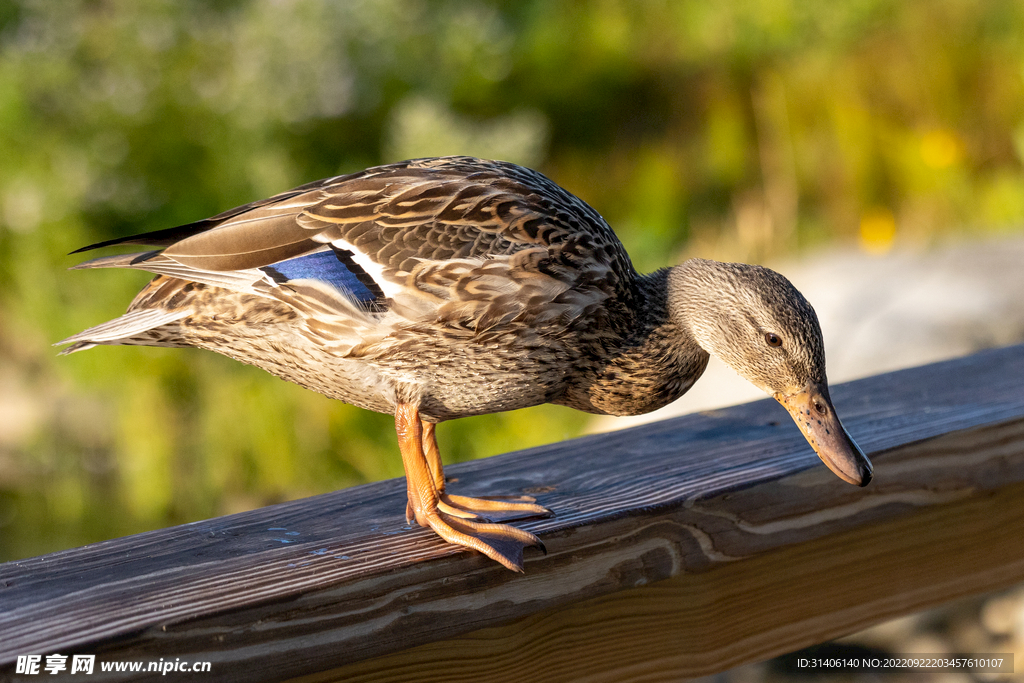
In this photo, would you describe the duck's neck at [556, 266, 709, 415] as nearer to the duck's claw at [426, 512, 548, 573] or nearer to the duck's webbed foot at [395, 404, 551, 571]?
the duck's webbed foot at [395, 404, 551, 571]

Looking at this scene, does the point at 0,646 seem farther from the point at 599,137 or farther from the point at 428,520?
the point at 599,137

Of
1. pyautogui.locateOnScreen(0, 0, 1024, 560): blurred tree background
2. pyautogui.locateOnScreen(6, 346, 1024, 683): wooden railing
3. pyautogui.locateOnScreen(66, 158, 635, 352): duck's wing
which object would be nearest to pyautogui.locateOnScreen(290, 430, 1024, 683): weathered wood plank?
pyautogui.locateOnScreen(6, 346, 1024, 683): wooden railing

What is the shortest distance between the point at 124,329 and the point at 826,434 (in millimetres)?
1193

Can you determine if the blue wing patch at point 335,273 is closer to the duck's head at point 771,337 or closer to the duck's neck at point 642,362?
the duck's neck at point 642,362

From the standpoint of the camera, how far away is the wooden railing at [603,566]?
1223mm

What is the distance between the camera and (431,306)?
4.98 ft

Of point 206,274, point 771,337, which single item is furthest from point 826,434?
point 206,274

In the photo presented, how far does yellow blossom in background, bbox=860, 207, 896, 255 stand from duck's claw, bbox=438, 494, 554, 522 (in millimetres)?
4209

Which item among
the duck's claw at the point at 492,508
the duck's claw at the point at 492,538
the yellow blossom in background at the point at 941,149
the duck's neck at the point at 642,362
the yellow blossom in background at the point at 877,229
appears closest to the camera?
the duck's claw at the point at 492,538

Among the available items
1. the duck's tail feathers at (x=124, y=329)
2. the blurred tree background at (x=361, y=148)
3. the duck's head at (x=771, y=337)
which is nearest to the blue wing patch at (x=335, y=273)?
the duck's tail feathers at (x=124, y=329)

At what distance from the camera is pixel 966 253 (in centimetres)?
435

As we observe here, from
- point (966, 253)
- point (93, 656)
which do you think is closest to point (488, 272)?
point (93, 656)

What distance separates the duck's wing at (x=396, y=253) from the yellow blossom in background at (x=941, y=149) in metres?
4.73

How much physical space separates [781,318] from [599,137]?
4.71 m
